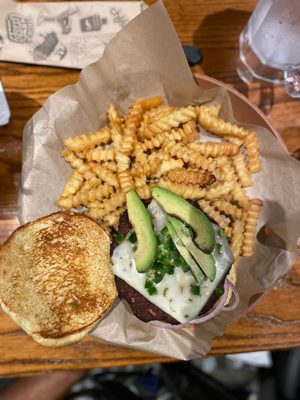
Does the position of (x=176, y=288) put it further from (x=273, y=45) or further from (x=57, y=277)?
(x=273, y=45)

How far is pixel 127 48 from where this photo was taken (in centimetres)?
155

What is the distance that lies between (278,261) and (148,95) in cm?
65

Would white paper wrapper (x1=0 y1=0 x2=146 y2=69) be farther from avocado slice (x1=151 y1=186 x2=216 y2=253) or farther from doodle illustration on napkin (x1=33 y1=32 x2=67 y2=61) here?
avocado slice (x1=151 y1=186 x2=216 y2=253)

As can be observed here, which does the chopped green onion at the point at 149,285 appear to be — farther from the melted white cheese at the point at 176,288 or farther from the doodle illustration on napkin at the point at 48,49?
the doodle illustration on napkin at the point at 48,49

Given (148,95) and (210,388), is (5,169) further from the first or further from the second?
(210,388)

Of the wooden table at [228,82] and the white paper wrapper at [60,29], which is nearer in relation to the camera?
the wooden table at [228,82]

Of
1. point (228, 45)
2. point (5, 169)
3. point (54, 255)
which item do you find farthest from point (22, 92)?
point (228, 45)

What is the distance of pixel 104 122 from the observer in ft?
5.44

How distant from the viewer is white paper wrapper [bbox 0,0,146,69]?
1.72m

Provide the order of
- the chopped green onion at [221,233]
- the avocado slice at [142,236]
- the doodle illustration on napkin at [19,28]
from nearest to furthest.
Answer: the avocado slice at [142,236]
the chopped green onion at [221,233]
the doodle illustration on napkin at [19,28]

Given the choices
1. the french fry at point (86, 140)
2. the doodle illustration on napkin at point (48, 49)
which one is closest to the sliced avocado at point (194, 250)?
the french fry at point (86, 140)

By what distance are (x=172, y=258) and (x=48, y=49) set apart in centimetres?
82

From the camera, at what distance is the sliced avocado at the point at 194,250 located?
55.6 inches

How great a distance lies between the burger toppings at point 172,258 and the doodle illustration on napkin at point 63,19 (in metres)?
0.66
